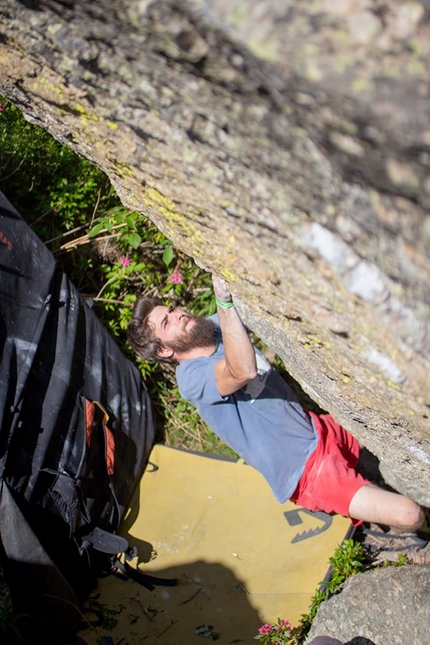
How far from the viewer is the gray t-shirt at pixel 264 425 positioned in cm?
294

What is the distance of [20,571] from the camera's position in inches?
101

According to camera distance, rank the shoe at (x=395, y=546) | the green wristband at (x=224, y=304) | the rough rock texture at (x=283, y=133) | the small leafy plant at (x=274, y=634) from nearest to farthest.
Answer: the rough rock texture at (x=283, y=133)
the green wristband at (x=224, y=304)
the small leafy plant at (x=274, y=634)
the shoe at (x=395, y=546)

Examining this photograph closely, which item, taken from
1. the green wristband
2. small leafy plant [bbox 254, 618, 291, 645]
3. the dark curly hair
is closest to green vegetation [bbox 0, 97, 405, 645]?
the dark curly hair

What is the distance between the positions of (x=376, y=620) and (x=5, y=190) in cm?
320

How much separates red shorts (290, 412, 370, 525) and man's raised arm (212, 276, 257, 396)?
0.70m

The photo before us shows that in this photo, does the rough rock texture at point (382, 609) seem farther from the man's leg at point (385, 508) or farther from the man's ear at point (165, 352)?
the man's ear at point (165, 352)

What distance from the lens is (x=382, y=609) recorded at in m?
2.46

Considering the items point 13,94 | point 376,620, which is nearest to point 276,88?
Answer: point 13,94

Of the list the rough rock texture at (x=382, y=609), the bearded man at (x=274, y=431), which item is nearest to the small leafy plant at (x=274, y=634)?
the rough rock texture at (x=382, y=609)

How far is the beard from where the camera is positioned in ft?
9.68

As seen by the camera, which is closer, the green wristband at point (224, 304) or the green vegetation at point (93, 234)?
the green wristband at point (224, 304)

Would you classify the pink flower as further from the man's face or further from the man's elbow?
the man's elbow

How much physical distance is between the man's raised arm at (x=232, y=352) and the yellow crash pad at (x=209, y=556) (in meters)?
1.06

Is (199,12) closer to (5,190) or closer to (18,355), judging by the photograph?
(18,355)
